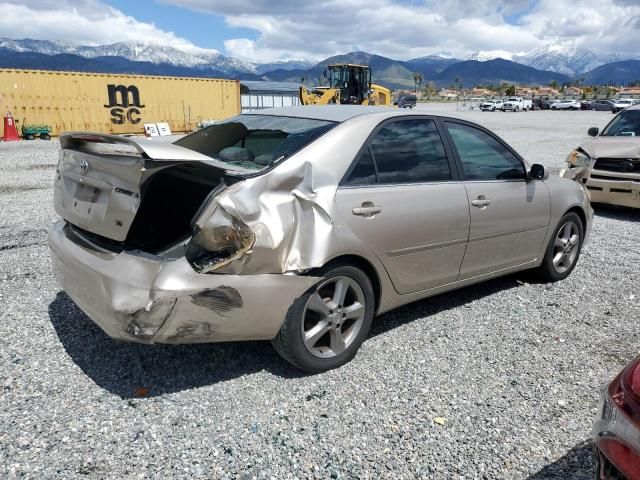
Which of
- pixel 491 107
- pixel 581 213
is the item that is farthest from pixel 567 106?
pixel 581 213

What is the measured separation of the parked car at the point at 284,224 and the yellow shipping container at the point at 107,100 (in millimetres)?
19086

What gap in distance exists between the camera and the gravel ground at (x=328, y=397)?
7.97 ft

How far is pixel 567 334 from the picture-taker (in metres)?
3.85

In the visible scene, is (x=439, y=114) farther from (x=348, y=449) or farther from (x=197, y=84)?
(x=197, y=84)

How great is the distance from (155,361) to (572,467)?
2413 mm

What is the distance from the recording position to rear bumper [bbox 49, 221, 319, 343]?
101 inches

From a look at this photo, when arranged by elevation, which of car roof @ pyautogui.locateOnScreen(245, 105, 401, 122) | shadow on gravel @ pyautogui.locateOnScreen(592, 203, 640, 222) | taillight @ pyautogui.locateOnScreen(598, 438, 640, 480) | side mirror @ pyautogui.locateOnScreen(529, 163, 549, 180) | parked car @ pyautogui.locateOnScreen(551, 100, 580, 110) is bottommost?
shadow on gravel @ pyautogui.locateOnScreen(592, 203, 640, 222)

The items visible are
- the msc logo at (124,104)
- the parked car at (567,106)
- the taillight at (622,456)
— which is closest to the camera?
the taillight at (622,456)

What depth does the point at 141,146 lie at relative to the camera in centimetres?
264

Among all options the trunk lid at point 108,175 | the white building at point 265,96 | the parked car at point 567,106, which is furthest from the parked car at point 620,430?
the parked car at point 567,106

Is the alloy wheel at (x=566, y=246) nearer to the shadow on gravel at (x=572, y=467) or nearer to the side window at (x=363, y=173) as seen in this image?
the side window at (x=363, y=173)

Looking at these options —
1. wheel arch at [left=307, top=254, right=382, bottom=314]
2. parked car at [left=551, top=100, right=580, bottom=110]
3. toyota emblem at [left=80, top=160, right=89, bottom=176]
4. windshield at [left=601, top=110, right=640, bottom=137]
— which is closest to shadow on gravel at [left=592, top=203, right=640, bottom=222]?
windshield at [left=601, top=110, right=640, bottom=137]

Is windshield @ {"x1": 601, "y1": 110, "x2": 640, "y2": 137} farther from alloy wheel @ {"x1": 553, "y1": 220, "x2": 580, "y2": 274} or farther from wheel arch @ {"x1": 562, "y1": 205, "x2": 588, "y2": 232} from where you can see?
alloy wheel @ {"x1": 553, "y1": 220, "x2": 580, "y2": 274}

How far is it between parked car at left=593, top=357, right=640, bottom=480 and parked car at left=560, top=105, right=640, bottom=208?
6.74 m
